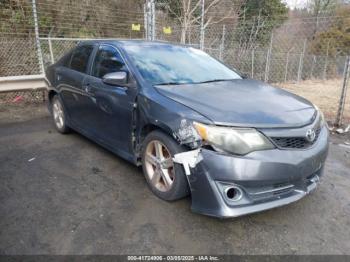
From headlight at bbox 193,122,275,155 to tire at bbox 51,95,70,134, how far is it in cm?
308

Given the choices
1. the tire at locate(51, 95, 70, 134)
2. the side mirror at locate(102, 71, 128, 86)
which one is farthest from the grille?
the tire at locate(51, 95, 70, 134)

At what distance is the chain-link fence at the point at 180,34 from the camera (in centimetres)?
750

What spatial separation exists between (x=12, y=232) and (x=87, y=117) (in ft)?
6.04

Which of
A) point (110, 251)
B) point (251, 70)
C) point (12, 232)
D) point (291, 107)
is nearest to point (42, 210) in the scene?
point (12, 232)

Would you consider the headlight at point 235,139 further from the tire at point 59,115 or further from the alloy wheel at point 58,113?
the alloy wheel at point 58,113

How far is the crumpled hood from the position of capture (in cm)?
250

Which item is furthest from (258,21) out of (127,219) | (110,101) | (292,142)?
(127,219)

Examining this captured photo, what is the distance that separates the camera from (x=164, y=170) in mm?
2932

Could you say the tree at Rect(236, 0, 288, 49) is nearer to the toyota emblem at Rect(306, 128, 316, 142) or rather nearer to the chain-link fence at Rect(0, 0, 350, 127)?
the chain-link fence at Rect(0, 0, 350, 127)

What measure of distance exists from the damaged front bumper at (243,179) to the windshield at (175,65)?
3.62 feet

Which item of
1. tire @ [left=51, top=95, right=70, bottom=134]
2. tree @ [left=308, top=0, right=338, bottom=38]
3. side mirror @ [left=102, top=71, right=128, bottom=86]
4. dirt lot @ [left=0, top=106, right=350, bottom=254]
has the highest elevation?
tree @ [left=308, top=0, right=338, bottom=38]

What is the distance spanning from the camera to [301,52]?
15258mm

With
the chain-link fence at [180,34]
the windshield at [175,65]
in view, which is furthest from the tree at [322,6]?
the windshield at [175,65]

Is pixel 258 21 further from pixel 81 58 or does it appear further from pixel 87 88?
pixel 87 88
